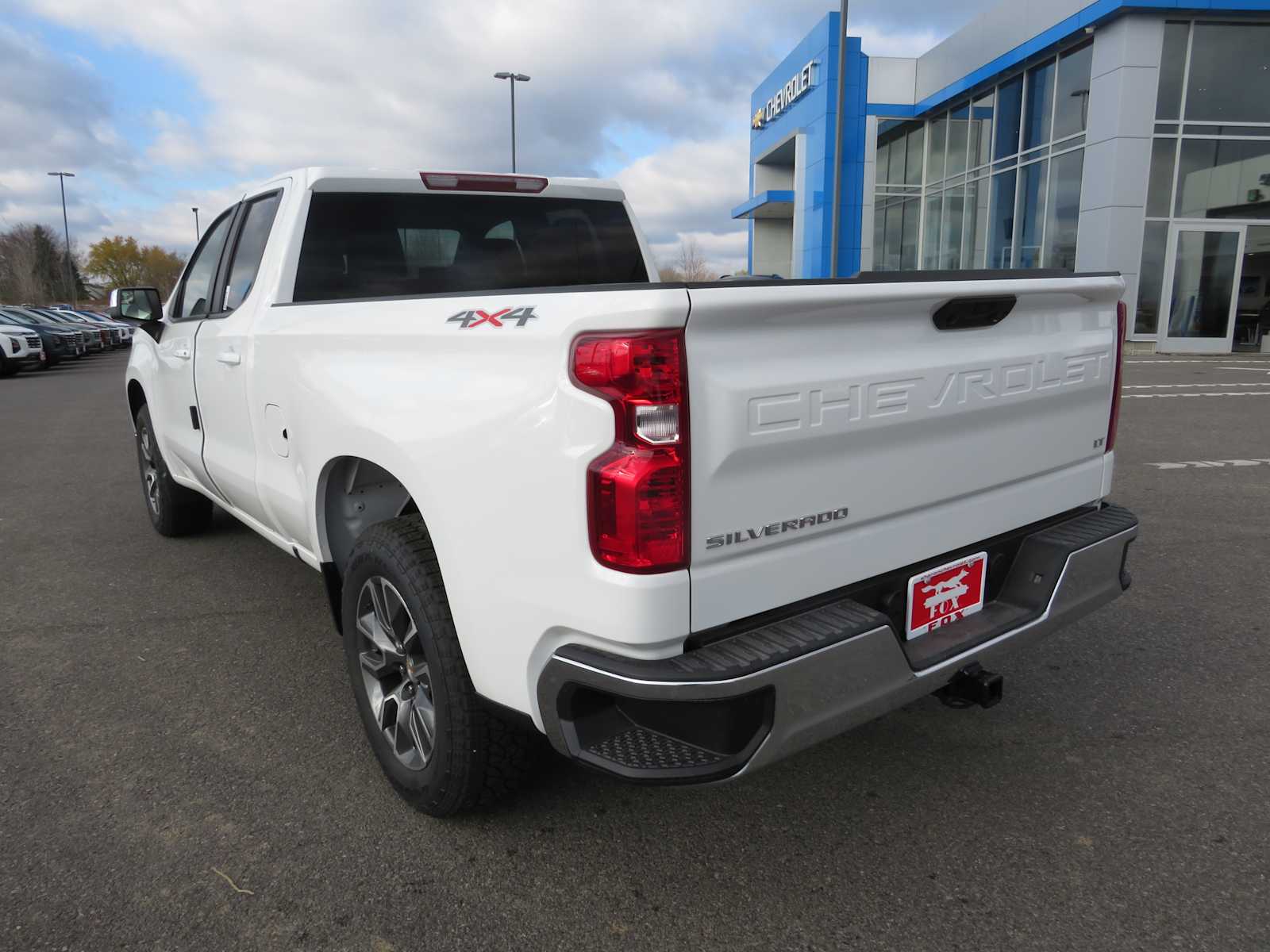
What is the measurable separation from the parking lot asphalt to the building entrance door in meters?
17.1

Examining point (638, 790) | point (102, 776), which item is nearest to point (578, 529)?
point (638, 790)

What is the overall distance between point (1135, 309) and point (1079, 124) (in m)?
4.04

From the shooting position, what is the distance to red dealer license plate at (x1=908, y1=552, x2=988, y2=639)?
240 centimetres

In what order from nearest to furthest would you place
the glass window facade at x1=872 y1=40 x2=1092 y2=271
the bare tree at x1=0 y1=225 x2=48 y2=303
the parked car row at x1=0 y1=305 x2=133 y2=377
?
the glass window facade at x1=872 y1=40 x2=1092 y2=271
the parked car row at x1=0 y1=305 x2=133 y2=377
the bare tree at x1=0 y1=225 x2=48 y2=303

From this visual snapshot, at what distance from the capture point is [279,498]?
133 inches

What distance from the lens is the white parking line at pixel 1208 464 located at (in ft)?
24.2

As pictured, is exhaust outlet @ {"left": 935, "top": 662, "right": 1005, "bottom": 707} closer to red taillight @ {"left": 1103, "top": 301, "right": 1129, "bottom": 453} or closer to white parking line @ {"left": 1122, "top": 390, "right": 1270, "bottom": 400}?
red taillight @ {"left": 1103, "top": 301, "right": 1129, "bottom": 453}

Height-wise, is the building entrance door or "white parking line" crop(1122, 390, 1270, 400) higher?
the building entrance door

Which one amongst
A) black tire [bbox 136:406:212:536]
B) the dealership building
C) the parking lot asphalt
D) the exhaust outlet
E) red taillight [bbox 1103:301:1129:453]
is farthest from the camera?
the dealership building

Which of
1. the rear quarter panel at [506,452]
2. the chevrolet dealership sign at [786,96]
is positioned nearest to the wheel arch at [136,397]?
the rear quarter panel at [506,452]

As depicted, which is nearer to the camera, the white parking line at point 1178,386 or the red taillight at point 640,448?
the red taillight at point 640,448

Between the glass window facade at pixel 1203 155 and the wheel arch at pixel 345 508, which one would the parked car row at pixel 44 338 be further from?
the glass window facade at pixel 1203 155

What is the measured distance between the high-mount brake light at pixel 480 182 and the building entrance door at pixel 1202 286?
60.4 ft

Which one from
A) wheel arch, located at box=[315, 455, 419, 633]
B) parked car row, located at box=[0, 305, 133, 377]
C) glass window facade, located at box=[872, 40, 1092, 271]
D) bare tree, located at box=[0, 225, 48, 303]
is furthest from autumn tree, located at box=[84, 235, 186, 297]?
wheel arch, located at box=[315, 455, 419, 633]
